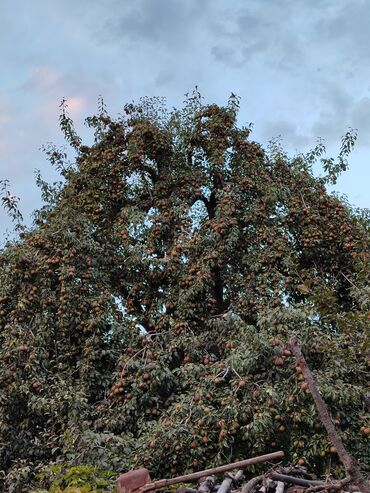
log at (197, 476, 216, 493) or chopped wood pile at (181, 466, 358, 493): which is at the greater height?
log at (197, 476, 216, 493)

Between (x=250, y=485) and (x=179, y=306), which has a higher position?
(x=179, y=306)

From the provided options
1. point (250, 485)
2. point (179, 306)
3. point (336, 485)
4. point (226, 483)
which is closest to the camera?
point (336, 485)

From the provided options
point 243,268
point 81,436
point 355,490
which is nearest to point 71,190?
point 243,268

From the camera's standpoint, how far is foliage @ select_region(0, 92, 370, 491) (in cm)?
614

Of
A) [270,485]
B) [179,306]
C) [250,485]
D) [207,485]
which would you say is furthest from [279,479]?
[179,306]

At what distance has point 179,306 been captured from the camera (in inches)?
310

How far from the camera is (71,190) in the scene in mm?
9383

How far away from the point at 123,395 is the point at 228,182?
3589 mm

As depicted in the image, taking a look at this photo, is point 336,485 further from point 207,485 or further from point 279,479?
point 207,485

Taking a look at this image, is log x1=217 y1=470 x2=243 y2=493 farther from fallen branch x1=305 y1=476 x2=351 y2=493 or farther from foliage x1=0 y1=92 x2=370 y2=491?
foliage x1=0 y1=92 x2=370 y2=491

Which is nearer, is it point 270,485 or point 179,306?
point 270,485

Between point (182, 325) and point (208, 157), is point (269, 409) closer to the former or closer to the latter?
point (182, 325)

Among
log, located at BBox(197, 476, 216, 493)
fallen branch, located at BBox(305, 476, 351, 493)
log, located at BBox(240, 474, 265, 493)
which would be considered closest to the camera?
fallen branch, located at BBox(305, 476, 351, 493)

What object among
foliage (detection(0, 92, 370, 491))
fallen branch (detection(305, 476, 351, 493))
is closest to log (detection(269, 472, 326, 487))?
fallen branch (detection(305, 476, 351, 493))
